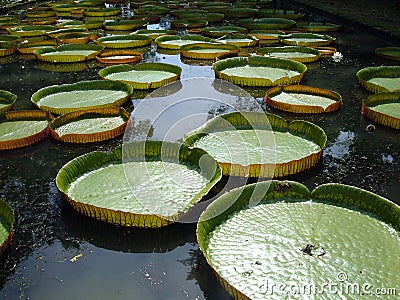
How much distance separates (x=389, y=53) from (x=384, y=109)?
3391mm

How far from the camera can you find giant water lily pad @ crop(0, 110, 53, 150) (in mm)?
4528

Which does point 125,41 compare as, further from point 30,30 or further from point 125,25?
point 30,30

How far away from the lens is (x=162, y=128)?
201 inches

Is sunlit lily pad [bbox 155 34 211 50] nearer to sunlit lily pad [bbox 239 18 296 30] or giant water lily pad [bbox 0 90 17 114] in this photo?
sunlit lily pad [bbox 239 18 296 30]

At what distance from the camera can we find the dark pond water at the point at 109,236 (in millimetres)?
2748

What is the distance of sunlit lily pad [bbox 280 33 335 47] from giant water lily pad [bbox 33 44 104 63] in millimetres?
3847

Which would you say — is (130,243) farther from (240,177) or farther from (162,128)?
(162,128)

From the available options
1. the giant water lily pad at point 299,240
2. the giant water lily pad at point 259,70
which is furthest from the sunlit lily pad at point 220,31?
the giant water lily pad at point 299,240

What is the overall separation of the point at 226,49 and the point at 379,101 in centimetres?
390

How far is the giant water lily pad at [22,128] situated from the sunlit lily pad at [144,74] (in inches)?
62.8

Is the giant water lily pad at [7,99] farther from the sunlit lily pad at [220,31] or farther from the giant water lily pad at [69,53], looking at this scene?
the sunlit lily pad at [220,31]

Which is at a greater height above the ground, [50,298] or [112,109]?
[112,109]

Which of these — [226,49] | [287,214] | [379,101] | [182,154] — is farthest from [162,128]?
[226,49]

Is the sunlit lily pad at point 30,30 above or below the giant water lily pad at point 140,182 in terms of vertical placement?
above
